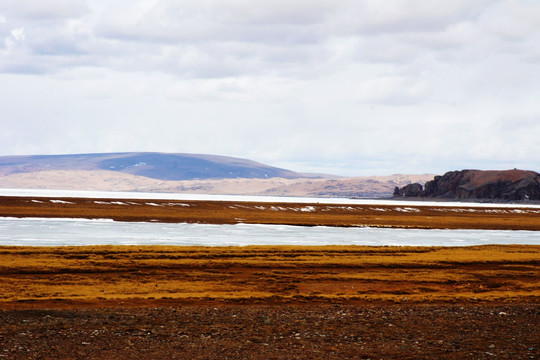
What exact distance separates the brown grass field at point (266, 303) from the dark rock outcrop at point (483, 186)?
446 ft

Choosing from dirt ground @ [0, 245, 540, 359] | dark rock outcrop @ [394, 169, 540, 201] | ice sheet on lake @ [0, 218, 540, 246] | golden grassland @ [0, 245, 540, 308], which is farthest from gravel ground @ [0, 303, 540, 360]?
dark rock outcrop @ [394, 169, 540, 201]

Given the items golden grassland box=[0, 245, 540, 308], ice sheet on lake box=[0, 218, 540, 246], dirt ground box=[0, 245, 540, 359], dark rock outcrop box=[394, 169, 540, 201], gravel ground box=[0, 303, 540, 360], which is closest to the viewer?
gravel ground box=[0, 303, 540, 360]

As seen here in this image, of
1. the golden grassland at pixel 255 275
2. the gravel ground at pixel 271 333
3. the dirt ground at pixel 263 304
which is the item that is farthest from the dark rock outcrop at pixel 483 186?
the gravel ground at pixel 271 333

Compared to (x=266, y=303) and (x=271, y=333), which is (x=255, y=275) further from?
(x=271, y=333)

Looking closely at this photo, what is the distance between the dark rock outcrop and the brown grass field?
135886mm

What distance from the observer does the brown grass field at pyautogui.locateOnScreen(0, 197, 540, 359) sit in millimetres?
11500

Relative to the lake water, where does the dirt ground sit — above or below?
below

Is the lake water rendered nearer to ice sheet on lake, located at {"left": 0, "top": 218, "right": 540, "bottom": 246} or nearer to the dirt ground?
ice sheet on lake, located at {"left": 0, "top": 218, "right": 540, "bottom": 246}

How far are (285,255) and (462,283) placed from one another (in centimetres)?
817

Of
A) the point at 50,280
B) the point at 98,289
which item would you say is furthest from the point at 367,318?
the point at 50,280

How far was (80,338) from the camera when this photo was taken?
1191cm

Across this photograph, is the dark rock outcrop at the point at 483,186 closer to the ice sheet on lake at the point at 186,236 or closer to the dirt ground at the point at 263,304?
the ice sheet on lake at the point at 186,236

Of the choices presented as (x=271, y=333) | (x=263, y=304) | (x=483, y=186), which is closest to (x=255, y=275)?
(x=263, y=304)

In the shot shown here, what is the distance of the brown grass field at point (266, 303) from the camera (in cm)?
1150
